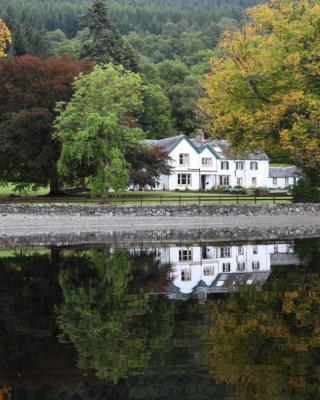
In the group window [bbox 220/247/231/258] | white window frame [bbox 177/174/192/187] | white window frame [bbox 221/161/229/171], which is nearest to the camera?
window [bbox 220/247/231/258]

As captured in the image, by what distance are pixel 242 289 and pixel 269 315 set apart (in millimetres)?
3963

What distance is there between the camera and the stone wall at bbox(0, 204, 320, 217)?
41.6 meters

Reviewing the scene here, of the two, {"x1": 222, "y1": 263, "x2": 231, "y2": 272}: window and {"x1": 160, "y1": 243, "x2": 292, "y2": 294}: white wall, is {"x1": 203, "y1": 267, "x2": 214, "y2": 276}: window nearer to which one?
{"x1": 160, "y1": 243, "x2": 292, "y2": 294}: white wall

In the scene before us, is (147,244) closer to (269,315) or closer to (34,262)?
(34,262)

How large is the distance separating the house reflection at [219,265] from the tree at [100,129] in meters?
16.5

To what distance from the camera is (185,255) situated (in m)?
28.2

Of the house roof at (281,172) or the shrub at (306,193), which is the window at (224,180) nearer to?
the house roof at (281,172)

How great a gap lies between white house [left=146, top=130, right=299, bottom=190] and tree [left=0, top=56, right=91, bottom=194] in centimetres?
2582

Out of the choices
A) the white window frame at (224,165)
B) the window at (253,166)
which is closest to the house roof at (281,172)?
the window at (253,166)

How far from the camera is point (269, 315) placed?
14.8 metres

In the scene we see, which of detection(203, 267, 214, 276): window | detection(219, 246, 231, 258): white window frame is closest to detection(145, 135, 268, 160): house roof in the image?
detection(219, 246, 231, 258): white window frame

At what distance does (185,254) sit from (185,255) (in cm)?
38

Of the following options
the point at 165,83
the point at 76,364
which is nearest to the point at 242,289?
the point at 76,364

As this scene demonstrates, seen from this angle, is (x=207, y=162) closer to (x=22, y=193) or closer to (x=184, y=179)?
(x=184, y=179)
